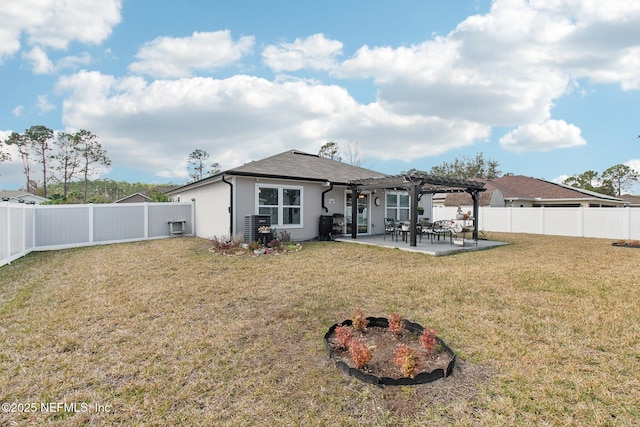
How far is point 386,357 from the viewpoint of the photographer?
2.96 metres

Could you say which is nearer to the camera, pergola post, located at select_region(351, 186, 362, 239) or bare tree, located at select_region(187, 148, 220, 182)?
pergola post, located at select_region(351, 186, 362, 239)

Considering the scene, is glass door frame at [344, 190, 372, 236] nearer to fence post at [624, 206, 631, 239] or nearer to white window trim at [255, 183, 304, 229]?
white window trim at [255, 183, 304, 229]

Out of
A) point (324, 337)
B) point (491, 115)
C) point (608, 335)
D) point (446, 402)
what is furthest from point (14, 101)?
point (491, 115)

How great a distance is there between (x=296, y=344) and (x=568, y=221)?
17.6m

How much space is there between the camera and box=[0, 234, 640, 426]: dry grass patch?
7.27 ft

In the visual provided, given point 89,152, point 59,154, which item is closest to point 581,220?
point 89,152

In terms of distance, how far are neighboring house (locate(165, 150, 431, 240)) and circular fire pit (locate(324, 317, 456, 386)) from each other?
741cm

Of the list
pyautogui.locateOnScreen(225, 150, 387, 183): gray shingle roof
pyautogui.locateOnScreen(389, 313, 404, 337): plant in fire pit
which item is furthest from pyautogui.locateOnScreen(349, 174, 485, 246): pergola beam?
pyautogui.locateOnScreen(389, 313, 404, 337): plant in fire pit

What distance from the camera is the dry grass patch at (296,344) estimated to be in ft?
7.27

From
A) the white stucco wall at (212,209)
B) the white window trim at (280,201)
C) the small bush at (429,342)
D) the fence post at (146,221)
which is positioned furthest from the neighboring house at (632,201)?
the fence post at (146,221)

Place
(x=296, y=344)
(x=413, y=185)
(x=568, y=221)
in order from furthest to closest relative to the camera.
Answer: (x=568, y=221) < (x=413, y=185) < (x=296, y=344)

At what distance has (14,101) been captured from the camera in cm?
1688

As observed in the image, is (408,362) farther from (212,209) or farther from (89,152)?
(89,152)

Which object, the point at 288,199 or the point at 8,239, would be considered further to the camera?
the point at 288,199
